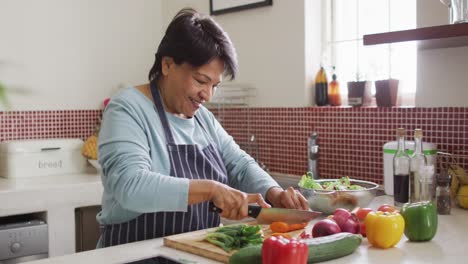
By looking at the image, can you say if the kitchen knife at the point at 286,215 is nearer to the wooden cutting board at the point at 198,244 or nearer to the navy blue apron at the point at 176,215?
the wooden cutting board at the point at 198,244

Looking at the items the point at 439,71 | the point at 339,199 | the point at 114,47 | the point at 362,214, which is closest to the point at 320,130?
the point at 439,71

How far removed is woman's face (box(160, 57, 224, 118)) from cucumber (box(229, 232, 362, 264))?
586 mm

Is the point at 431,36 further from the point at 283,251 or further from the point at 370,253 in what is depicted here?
the point at 283,251

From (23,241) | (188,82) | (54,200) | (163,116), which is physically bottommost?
(23,241)

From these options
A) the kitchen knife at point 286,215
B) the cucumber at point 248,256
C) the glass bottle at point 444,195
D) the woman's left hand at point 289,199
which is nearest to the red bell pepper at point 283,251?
the cucumber at point 248,256

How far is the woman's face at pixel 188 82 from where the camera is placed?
5.63 ft

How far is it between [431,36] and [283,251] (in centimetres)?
108

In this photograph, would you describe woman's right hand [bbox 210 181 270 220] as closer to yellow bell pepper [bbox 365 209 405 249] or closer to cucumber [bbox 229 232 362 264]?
cucumber [bbox 229 232 362 264]

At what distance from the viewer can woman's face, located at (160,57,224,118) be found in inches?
67.6

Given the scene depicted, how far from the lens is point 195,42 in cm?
167

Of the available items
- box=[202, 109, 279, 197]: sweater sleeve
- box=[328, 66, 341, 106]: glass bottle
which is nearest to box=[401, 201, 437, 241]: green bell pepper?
box=[202, 109, 279, 197]: sweater sleeve

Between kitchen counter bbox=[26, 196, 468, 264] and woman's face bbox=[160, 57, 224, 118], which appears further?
woman's face bbox=[160, 57, 224, 118]

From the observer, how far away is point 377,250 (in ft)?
4.95

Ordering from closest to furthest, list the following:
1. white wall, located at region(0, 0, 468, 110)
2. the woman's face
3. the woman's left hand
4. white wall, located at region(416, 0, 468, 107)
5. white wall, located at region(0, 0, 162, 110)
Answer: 1. the woman's face
2. the woman's left hand
3. white wall, located at region(416, 0, 468, 107)
4. white wall, located at region(0, 0, 468, 110)
5. white wall, located at region(0, 0, 162, 110)
